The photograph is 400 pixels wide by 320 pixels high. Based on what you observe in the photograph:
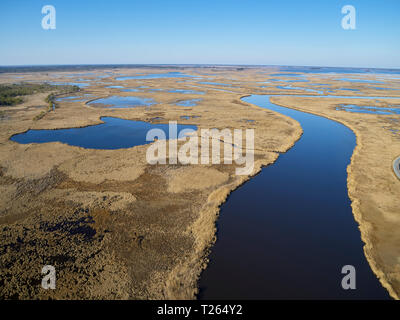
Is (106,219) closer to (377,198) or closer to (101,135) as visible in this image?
(101,135)

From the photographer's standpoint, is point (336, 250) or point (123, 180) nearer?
point (336, 250)

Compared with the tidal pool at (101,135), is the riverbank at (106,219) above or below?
below

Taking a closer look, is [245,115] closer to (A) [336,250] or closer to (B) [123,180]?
(B) [123,180]

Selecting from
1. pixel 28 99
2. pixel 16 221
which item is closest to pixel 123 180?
pixel 16 221

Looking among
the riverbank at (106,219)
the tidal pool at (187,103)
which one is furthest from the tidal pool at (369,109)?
the tidal pool at (187,103)

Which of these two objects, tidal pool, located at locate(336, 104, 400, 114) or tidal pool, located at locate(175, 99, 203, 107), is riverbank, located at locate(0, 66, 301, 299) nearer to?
tidal pool, located at locate(175, 99, 203, 107)

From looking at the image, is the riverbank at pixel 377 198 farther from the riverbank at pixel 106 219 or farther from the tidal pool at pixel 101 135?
the tidal pool at pixel 101 135

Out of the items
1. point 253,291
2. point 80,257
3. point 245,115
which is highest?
point 245,115

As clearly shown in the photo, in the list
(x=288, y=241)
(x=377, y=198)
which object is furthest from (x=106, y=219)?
(x=377, y=198)
